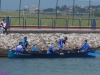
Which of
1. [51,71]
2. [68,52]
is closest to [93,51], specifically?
[68,52]

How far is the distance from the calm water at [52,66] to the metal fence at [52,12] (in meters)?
8.38

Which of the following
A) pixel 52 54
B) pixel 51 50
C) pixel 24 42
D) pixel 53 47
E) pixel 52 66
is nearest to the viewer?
pixel 52 66

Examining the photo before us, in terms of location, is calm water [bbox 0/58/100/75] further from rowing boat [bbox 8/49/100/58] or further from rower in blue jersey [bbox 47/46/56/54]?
rower in blue jersey [bbox 47/46/56/54]

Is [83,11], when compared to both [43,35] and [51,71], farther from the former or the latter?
[51,71]

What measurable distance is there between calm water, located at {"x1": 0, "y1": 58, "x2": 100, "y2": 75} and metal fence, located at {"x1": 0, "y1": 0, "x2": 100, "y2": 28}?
8376 mm

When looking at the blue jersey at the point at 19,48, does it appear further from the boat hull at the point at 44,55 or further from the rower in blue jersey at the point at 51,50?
the rower in blue jersey at the point at 51,50

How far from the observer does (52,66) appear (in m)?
41.6

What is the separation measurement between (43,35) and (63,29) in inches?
91.6

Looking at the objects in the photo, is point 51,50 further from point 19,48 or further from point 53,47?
point 19,48

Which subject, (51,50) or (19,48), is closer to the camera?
(19,48)

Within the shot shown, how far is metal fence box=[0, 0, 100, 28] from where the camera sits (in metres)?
54.8

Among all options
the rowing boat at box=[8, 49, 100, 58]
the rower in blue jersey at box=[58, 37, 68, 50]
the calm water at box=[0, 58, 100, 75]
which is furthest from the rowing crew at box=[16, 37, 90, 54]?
the calm water at box=[0, 58, 100, 75]

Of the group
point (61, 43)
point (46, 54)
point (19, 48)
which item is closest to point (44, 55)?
point (46, 54)

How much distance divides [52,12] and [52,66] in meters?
17.6
